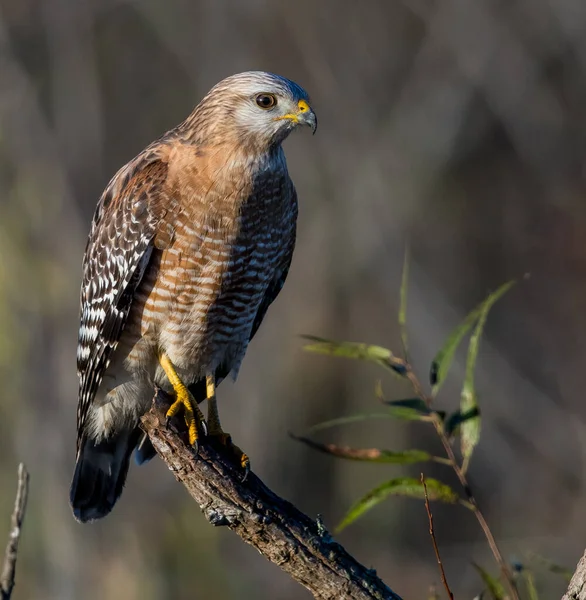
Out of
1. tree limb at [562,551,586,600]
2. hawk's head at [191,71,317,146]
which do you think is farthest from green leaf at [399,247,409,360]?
hawk's head at [191,71,317,146]

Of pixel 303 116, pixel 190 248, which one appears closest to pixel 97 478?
pixel 190 248

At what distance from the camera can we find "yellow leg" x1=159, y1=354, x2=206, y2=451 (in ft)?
12.5

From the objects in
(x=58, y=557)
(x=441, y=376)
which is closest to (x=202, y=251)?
(x=441, y=376)

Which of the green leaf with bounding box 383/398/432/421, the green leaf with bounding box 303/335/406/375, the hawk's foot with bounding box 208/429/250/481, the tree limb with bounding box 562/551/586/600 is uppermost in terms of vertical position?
the green leaf with bounding box 303/335/406/375

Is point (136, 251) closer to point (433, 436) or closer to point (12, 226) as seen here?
point (12, 226)

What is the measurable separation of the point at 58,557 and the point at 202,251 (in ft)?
16.1

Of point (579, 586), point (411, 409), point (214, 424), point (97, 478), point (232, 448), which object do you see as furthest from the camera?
point (97, 478)

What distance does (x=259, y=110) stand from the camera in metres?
4.31

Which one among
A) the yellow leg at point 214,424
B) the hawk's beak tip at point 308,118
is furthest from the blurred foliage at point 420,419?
the hawk's beak tip at point 308,118

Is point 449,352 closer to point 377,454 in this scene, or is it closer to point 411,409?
point 411,409

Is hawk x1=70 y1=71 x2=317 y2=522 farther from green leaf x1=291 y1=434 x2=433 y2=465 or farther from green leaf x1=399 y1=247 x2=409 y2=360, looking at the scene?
green leaf x1=399 y1=247 x2=409 y2=360

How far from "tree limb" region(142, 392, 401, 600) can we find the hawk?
0.58 metres

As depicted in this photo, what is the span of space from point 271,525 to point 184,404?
39.7 inches

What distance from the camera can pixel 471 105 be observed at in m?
11.0
